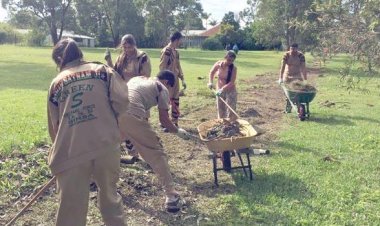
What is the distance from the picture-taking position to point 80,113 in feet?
12.3

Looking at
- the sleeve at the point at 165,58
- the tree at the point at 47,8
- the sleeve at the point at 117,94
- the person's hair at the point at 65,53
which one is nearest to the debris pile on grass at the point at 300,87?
the sleeve at the point at 165,58

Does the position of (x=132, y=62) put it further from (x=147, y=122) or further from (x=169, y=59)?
(x=147, y=122)

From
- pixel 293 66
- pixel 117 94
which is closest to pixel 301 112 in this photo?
pixel 293 66

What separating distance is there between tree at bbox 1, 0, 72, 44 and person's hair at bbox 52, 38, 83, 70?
56.8 meters

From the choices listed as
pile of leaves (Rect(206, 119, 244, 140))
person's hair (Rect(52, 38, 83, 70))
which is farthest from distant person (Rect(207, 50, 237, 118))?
person's hair (Rect(52, 38, 83, 70))

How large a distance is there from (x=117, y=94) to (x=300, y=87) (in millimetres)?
8001

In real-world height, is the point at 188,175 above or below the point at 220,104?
below

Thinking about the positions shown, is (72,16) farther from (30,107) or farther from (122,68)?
(122,68)

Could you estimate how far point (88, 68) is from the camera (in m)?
3.86

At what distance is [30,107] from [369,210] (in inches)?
372

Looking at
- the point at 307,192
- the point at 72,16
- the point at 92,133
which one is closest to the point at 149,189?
the point at 307,192

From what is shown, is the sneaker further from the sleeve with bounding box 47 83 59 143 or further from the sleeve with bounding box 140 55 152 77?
the sleeve with bounding box 140 55 152 77

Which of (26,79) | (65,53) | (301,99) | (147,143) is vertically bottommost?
(26,79)

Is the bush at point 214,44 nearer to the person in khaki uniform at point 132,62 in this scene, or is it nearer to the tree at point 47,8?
the tree at point 47,8
